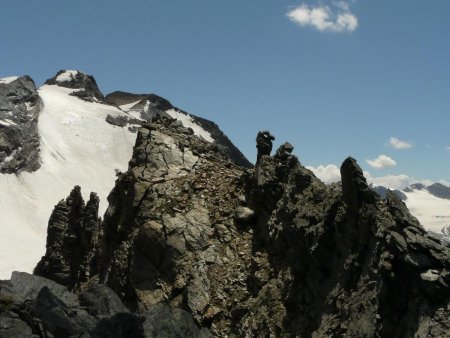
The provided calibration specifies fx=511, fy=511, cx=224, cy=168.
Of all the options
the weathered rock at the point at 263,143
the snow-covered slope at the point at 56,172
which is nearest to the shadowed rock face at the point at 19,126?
the snow-covered slope at the point at 56,172

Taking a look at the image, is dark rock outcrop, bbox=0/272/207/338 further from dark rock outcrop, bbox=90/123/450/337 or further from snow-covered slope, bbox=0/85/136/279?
snow-covered slope, bbox=0/85/136/279

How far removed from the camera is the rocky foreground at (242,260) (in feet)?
61.6

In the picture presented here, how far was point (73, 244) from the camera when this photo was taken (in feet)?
179

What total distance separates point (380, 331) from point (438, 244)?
3.83 metres

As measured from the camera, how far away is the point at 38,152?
147m

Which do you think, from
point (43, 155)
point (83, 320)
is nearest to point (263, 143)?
point (83, 320)

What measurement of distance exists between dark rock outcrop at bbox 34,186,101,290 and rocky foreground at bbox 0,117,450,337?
47.5ft

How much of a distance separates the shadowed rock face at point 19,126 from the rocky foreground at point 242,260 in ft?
369

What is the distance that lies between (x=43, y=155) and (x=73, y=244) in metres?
102

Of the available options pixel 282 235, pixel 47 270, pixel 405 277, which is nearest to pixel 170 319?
pixel 282 235

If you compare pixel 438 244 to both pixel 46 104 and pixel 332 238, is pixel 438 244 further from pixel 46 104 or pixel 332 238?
pixel 46 104

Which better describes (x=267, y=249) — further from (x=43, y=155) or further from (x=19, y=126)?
(x=19, y=126)

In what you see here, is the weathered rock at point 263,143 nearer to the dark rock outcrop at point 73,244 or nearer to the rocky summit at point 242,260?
the rocky summit at point 242,260

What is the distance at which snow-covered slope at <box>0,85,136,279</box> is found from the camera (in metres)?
104
